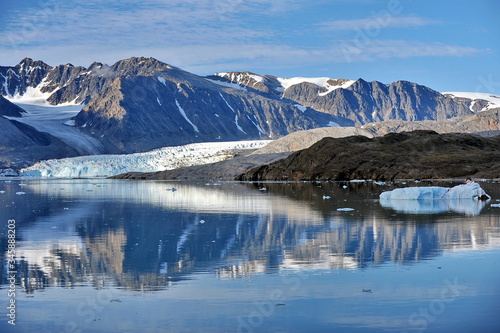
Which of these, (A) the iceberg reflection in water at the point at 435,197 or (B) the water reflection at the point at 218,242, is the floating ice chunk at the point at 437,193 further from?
(B) the water reflection at the point at 218,242

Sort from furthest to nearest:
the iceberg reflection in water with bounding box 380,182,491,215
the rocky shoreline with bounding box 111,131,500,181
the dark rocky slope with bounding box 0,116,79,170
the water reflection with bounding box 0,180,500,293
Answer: the dark rocky slope with bounding box 0,116,79,170
the rocky shoreline with bounding box 111,131,500,181
the iceberg reflection in water with bounding box 380,182,491,215
the water reflection with bounding box 0,180,500,293

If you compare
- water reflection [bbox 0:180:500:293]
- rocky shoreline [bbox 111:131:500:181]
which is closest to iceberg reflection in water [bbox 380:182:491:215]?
water reflection [bbox 0:180:500:293]

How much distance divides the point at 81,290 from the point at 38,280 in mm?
1593

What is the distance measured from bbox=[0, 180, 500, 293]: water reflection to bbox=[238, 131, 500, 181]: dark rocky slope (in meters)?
43.6

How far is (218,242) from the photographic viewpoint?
769 inches

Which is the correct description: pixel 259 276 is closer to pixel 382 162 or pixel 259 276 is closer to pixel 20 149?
pixel 382 162

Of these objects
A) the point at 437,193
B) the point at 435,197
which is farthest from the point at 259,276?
the point at 437,193

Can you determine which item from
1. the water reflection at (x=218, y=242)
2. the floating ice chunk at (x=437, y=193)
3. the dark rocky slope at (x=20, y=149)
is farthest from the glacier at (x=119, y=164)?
the water reflection at (x=218, y=242)

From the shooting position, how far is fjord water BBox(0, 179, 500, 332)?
10414 mm

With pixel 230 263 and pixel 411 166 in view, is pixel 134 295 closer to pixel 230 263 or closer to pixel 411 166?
pixel 230 263

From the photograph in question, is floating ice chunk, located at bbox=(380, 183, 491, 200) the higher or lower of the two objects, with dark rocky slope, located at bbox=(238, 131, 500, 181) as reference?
lower

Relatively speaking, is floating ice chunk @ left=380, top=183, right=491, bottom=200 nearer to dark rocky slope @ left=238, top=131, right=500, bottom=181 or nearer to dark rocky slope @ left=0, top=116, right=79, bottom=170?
dark rocky slope @ left=238, top=131, right=500, bottom=181

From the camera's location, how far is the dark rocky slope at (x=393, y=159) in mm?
72875

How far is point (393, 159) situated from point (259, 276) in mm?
Result: 68106
